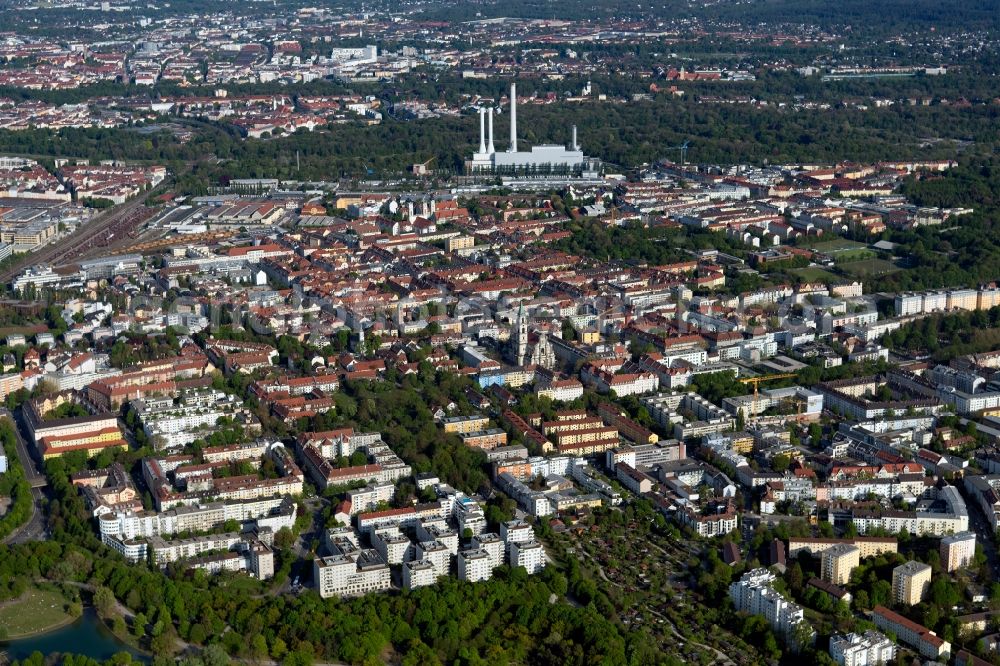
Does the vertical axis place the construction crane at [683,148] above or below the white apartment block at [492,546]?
below

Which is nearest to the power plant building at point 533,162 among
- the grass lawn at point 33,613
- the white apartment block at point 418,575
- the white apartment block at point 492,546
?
the white apartment block at point 492,546

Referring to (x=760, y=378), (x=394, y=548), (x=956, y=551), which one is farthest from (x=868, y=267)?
(x=394, y=548)

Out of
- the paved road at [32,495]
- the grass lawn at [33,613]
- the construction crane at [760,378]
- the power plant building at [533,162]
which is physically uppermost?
the paved road at [32,495]

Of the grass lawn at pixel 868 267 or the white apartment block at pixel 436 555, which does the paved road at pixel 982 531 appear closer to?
the white apartment block at pixel 436 555

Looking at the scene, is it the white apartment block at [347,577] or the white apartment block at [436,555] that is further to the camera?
the white apartment block at [436,555]

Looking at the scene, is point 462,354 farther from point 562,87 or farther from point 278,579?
point 562,87
